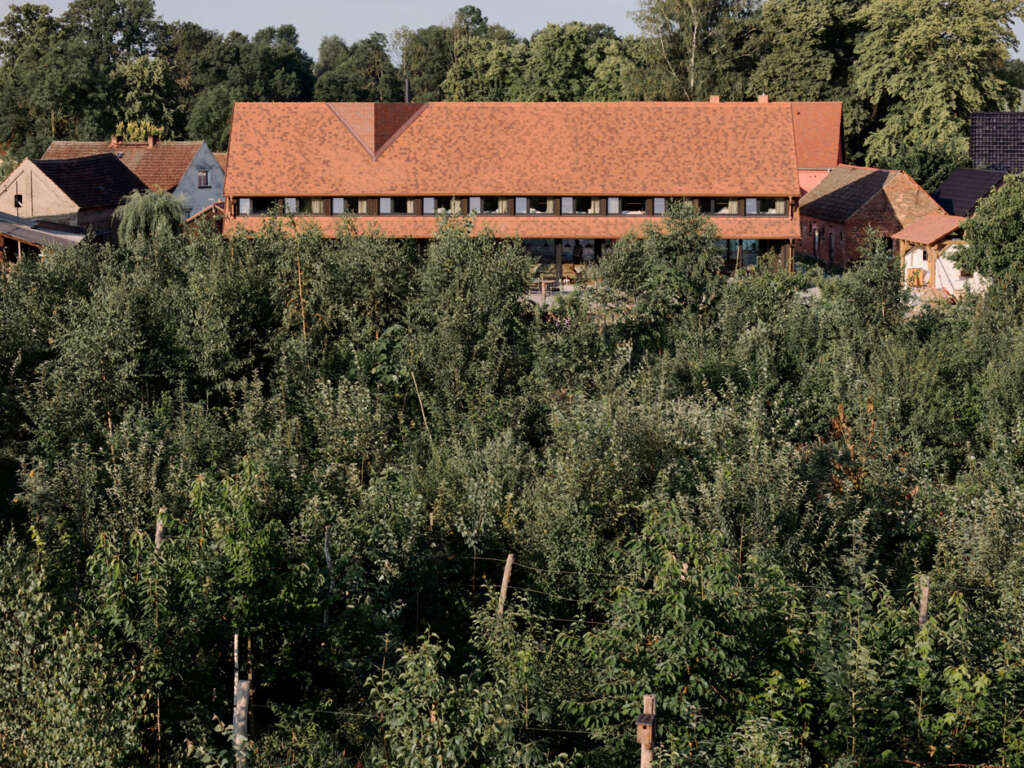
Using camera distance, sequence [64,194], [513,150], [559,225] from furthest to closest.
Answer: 1. [64,194]
2. [513,150]
3. [559,225]

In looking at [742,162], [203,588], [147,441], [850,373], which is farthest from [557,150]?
[203,588]

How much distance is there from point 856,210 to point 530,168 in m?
13.8

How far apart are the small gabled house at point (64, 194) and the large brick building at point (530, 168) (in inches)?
484

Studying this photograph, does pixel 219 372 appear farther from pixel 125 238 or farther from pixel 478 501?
pixel 125 238

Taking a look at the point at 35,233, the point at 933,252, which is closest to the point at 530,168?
the point at 933,252

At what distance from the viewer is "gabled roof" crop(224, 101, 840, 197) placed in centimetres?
3941

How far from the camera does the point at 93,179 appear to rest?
52.1m

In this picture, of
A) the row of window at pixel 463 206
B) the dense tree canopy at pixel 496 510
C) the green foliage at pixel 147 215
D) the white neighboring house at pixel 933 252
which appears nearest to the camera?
the dense tree canopy at pixel 496 510

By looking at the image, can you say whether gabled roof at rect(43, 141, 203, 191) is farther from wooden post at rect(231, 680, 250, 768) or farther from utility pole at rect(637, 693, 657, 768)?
utility pole at rect(637, 693, 657, 768)

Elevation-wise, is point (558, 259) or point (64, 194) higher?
point (64, 194)

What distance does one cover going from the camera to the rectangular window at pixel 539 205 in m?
39.8

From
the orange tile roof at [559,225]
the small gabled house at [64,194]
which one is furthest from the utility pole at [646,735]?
the small gabled house at [64,194]

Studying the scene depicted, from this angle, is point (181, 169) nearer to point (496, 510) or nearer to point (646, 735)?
point (496, 510)

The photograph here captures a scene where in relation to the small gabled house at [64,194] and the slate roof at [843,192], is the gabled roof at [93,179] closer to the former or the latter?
the small gabled house at [64,194]
